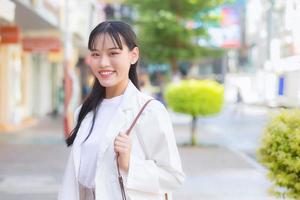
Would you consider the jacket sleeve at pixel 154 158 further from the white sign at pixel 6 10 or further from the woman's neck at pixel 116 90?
the white sign at pixel 6 10

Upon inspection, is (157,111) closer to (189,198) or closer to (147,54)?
(189,198)

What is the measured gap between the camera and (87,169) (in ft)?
8.57

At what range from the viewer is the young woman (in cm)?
247

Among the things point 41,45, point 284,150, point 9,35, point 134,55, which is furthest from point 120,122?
point 41,45

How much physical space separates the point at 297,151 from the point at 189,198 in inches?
140

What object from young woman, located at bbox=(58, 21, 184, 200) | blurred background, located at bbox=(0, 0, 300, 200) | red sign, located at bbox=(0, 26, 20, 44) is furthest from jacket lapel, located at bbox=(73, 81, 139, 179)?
red sign, located at bbox=(0, 26, 20, 44)

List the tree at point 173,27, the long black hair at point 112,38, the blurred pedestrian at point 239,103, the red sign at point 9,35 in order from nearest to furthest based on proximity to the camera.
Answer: the long black hair at point 112,38 → the red sign at point 9,35 → the tree at point 173,27 → the blurred pedestrian at point 239,103

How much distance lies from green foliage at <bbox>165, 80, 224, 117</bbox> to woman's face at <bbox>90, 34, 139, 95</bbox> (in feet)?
40.8

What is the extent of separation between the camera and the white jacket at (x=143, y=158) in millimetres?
2467

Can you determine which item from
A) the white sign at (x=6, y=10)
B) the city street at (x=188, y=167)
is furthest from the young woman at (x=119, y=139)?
the white sign at (x=6, y=10)

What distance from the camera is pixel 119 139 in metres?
2.41

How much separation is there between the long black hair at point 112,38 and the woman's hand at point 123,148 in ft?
0.95

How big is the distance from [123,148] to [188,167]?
9018mm

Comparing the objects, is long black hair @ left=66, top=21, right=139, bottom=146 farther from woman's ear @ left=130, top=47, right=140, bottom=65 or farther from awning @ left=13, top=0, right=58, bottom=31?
awning @ left=13, top=0, right=58, bottom=31
